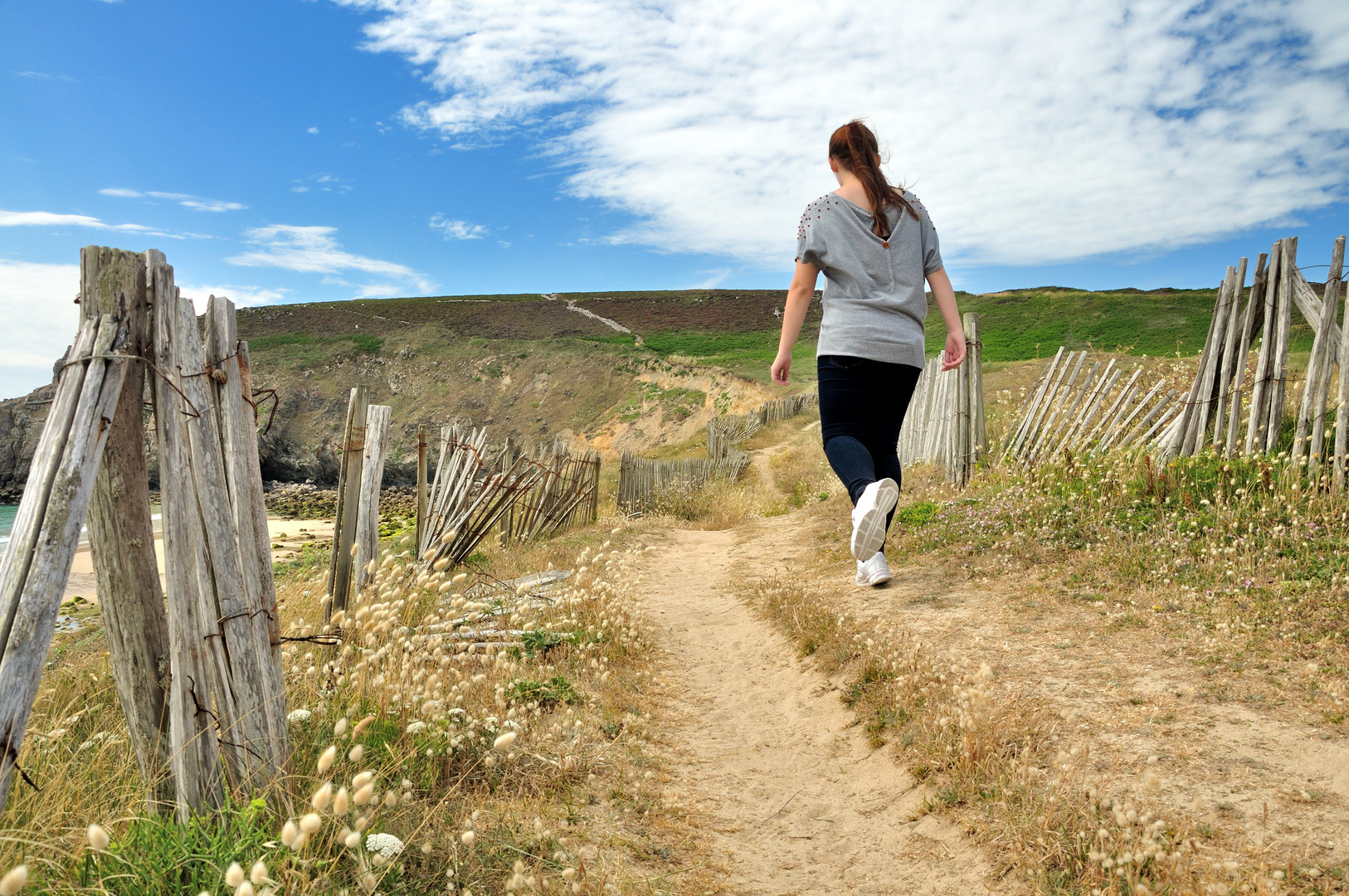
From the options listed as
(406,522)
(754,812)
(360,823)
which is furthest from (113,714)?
(406,522)

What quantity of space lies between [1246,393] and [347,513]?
266 inches

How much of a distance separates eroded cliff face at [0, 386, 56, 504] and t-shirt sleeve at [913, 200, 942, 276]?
4349cm

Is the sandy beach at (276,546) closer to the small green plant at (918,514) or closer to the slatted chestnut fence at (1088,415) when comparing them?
the small green plant at (918,514)

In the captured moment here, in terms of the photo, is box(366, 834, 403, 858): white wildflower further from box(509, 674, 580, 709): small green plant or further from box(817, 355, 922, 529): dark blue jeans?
box(817, 355, 922, 529): dark blue jeans

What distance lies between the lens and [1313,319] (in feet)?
17.4

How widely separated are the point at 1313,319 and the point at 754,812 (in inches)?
210

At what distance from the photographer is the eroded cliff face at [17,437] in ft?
119

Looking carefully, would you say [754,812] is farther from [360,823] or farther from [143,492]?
[143,492]

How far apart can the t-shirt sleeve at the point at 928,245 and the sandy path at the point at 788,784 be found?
7.53 ft

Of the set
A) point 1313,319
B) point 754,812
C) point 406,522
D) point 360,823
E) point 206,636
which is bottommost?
point 406,522

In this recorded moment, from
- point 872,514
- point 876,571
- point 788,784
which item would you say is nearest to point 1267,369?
point 876,571

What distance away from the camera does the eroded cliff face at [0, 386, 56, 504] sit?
36.1 meters

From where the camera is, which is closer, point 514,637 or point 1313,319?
point 514,637

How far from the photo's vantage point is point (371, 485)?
186 inches
